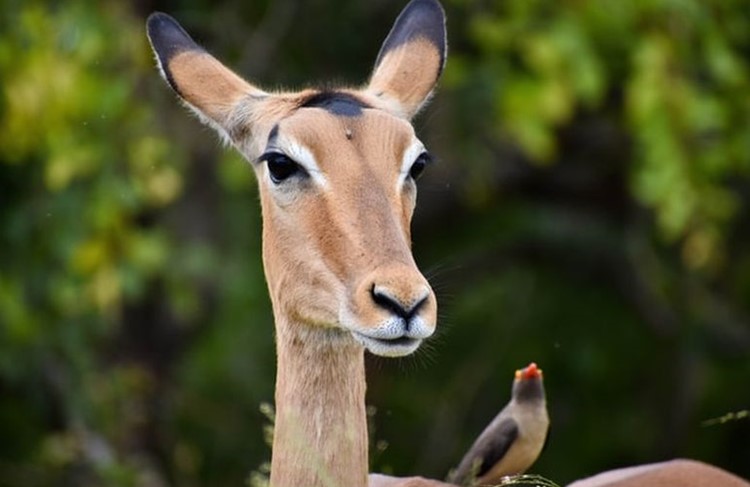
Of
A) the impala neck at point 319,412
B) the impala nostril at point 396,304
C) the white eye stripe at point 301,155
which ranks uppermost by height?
the white eye stripe at point 301,155

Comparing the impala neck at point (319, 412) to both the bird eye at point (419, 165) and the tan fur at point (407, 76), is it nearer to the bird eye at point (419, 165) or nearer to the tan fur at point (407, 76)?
the bird eye at point (419, 165)

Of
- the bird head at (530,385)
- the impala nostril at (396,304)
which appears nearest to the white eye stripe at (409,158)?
the impala nostril at (396,304)

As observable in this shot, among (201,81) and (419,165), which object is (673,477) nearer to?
(419,165)

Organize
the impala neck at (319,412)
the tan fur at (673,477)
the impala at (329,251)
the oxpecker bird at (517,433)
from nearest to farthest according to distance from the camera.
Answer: the impala at (329,251) → the impala neck at (319,412) → the tan fur at (673,477) → the oxpecker bird at (517,433)

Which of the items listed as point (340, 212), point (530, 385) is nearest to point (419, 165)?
point (340, 212)

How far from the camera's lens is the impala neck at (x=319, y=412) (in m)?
4.97

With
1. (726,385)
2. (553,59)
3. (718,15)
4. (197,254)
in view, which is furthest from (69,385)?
(726,385)

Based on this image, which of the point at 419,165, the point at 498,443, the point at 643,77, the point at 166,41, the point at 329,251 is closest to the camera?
the point at 329,251

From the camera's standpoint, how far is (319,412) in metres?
5.04

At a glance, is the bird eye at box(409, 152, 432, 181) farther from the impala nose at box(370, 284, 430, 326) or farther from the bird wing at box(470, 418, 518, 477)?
the bird wing at box(470, 418, 518, 477)

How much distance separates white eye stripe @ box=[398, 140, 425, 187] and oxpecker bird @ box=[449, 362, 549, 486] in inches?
38.2

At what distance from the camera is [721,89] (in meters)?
12.1

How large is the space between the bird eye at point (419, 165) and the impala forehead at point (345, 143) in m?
0.02

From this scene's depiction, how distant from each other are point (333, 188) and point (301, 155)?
141mm
